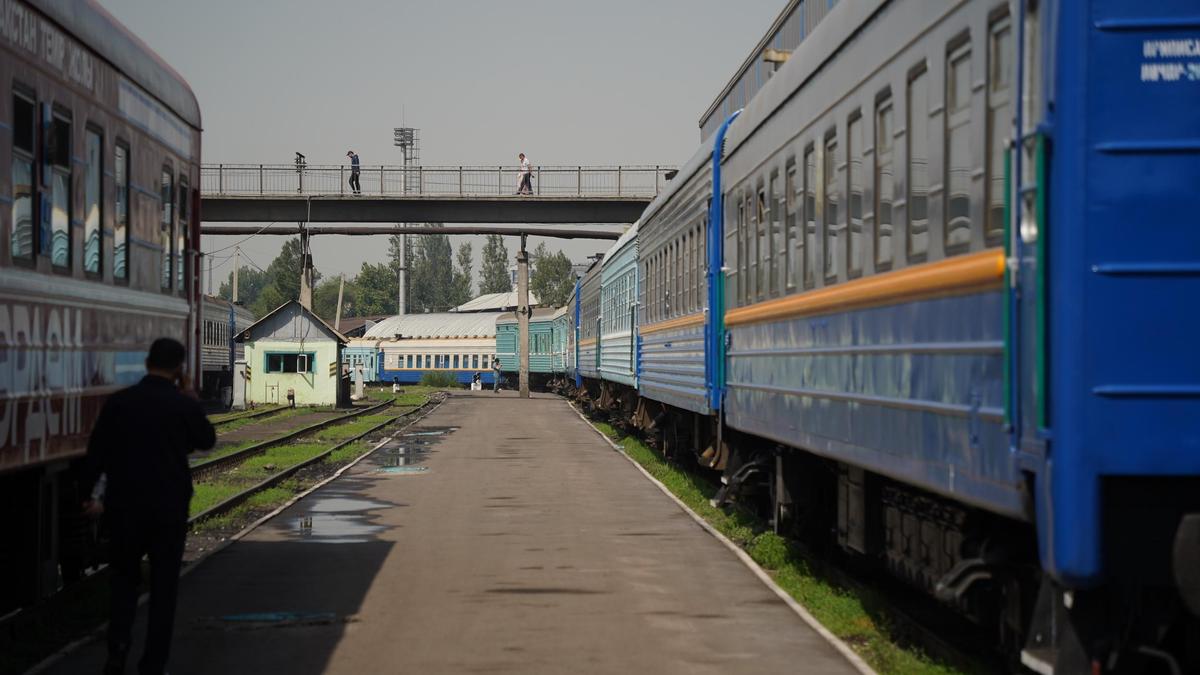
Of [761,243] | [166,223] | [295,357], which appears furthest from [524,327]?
[166,223]

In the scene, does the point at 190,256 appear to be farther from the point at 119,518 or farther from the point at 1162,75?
the point at 1162,75

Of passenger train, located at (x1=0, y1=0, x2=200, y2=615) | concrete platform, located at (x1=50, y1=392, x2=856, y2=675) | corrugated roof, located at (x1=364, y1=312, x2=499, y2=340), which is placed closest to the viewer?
passenger train, located at (x1=0, y1=0, x2=200, y2=615)

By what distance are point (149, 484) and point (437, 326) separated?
9578 cm

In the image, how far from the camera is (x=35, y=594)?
9562 millimetres

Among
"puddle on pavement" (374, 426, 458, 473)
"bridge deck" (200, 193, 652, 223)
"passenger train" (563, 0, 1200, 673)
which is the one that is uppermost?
"bridge deck" (200, 193, 652, 223)

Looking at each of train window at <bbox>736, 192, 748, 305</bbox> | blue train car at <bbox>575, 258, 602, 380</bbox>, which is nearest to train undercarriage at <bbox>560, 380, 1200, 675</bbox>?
train window at <bbox>736, 192, 748, 305</bbox>

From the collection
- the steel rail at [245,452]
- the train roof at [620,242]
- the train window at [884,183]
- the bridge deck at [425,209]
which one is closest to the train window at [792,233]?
the train window at [884,183]

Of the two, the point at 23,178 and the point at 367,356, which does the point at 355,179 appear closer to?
the point at 23,178

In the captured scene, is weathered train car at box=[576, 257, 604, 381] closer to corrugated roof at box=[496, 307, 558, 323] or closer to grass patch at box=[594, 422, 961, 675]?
grass patch at box=[594, 422, 961, 675]

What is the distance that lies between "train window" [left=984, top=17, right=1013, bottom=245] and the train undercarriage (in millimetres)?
1319

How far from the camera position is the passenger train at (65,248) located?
866cm

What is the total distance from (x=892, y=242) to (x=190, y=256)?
6.68 metres

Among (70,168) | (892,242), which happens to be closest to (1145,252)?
(892,242)

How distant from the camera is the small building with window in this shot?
52594mm
